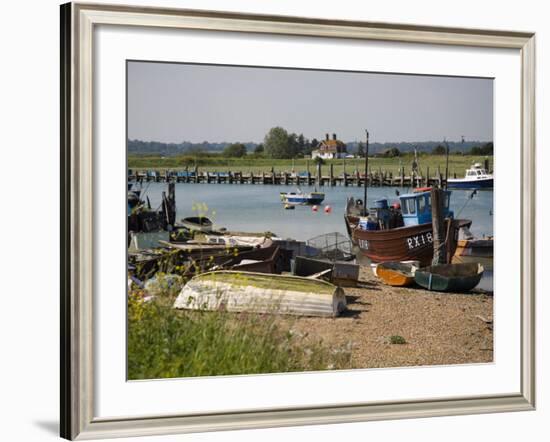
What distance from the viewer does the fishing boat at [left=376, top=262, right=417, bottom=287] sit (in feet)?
23.3

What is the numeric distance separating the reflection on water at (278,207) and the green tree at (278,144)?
0.27 m

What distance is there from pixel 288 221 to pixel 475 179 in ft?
5.48

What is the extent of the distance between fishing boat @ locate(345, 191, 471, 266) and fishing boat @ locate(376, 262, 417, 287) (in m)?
0.05

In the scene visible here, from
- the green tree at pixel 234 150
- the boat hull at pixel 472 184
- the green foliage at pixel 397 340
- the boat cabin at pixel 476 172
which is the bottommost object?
the green foliage at pixel 397 340

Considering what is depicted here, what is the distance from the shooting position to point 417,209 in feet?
23.8

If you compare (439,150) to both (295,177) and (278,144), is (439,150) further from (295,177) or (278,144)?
(278,144)

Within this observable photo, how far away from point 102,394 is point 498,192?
11.7 ft

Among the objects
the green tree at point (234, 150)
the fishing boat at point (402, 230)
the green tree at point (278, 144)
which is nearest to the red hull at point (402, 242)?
the fishing boat at point (402, 230)

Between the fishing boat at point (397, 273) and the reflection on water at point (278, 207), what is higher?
the reflection on water at point (278, 207)

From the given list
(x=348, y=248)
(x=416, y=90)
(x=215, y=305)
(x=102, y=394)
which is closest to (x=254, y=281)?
(x=215, y=305)

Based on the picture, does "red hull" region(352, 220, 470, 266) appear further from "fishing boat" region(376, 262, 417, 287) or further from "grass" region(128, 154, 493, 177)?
"grass" region(128, 154, 493, 177)

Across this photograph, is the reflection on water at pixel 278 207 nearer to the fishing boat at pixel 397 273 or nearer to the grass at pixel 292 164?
the grass at pixel 292 164

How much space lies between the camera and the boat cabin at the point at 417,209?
23.7 feet

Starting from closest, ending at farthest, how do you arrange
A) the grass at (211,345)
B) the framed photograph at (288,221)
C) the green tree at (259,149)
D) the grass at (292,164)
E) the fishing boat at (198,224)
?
the framed photograph at (288,221), the grass at (211,345), the grass at (292,164), the fishing boat at (198,224), the green tree at (259,149)
